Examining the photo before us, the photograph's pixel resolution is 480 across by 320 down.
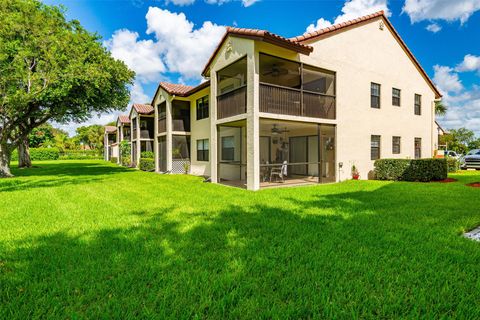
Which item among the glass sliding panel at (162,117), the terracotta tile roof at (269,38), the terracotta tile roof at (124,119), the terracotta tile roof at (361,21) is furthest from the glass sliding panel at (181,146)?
the terracotta tile roof at (124,119)

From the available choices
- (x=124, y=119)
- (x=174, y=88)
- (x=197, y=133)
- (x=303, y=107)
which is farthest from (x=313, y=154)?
(x=124, y=119)

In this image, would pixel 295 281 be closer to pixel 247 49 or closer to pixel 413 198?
pixel 413 198

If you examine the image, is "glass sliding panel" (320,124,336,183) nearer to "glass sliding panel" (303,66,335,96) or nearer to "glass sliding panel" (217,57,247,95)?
"glass sliding panel" (303,66,335,96)

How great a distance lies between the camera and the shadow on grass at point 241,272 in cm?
272

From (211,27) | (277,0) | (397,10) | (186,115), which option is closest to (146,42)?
(211,27)

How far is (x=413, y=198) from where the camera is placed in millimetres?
8656

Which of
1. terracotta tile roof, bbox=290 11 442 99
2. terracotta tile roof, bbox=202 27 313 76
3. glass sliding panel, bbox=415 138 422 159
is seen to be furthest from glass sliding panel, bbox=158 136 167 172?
glass sliding panel, bbox=415 138 422 159

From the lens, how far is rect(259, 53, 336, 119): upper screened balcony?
452 inches

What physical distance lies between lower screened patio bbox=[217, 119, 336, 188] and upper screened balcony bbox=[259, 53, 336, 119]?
1.67 metres

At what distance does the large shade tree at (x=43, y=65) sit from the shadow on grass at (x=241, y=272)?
14065 mm

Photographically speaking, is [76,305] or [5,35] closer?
[76,305]

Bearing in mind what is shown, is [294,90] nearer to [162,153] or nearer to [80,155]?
[162,153]

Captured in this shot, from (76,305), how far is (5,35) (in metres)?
19.0

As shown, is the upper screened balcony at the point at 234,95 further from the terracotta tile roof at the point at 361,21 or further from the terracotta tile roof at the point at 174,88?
the terracotta tile roof at the point at 174,88
